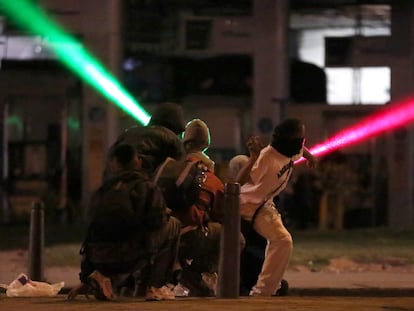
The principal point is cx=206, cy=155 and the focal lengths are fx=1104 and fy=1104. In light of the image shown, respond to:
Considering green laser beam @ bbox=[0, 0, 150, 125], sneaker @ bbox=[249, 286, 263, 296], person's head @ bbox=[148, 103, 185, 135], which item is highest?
green laser beam @ bbox=[0, 0, 150, 125]

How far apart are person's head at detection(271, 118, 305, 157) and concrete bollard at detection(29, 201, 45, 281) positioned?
345 cm

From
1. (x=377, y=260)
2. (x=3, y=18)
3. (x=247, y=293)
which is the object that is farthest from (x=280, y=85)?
(x=247, y=293)

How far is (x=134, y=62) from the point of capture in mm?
22469

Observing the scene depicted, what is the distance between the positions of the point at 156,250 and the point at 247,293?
6.13ft

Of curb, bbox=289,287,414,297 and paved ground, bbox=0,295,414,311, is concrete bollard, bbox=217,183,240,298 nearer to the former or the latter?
paved ground, bbox=0,295,414,311

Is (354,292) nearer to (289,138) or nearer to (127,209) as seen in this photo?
(289,138)

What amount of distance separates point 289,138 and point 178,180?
1.33 meters

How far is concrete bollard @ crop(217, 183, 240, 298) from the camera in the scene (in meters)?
9.26

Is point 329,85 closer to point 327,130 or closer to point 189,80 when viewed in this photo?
point 327,130

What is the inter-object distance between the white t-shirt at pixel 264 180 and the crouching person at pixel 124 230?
1.29 meters

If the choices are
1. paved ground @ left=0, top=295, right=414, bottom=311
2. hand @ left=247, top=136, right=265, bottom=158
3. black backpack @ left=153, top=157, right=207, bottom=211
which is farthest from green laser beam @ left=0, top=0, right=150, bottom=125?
paved ground @ left=0, top=295, right=414, bottom=311

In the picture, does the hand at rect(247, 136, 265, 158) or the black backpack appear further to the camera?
the hand at rect(247, 136, 265, 158)

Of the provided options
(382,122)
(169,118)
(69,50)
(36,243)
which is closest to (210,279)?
(169,118)

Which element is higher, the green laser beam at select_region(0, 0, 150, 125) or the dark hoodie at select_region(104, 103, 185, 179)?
the green laser beam at select_region(0, 0, 150, 125)
